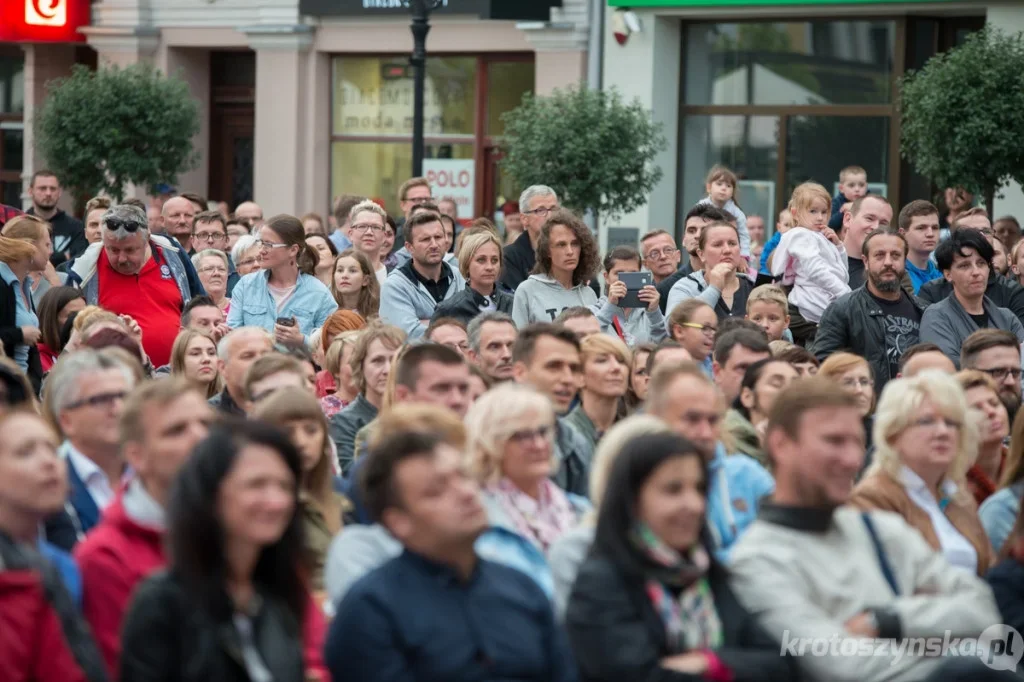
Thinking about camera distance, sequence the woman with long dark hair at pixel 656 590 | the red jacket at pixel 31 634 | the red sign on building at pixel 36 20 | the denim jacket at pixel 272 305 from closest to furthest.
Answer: the red jacket at pixel 31 634 → the woman with long dark hair at pixel 656 590 → the denim jacket at pixel 272 305 → the red sign on building at pixel 36 20

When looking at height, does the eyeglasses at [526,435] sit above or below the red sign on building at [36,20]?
below

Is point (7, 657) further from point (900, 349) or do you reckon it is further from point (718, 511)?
point (900, 349)

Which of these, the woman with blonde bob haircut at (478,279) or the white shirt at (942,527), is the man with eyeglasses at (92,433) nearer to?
the white shirt at (942,527)

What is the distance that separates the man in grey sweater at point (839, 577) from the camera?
509cm

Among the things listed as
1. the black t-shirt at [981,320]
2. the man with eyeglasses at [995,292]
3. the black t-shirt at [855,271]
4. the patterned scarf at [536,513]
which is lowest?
the patterned scarf at [536,513]

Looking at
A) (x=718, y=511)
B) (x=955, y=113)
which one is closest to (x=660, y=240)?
(x=955, y=113)

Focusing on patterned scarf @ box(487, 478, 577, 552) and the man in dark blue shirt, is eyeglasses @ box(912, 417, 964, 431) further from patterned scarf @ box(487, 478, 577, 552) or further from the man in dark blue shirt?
the man in dark blue shirt

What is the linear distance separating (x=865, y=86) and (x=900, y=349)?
10.1 m

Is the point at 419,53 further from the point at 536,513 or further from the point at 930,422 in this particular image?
the point at 536,513

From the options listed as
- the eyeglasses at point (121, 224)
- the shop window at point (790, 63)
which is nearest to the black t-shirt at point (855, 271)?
the eyeglasses at point (121, 224)

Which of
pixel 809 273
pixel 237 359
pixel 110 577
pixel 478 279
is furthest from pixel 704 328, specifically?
pixel 110 577

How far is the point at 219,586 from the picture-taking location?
4316 mm

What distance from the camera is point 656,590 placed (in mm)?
4781

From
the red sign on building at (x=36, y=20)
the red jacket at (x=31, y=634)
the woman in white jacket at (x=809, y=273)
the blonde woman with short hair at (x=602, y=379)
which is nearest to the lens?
the red jacket at (x=31, y=634)
